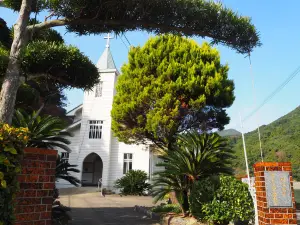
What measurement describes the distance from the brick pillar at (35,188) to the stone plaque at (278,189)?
9.53 feet

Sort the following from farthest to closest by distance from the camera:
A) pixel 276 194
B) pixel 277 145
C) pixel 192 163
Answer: pixel 277 145
pixel 192 163
pixel 276 194

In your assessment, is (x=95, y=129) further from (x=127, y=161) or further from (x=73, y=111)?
(x=73, y=111)

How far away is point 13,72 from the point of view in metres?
4.41

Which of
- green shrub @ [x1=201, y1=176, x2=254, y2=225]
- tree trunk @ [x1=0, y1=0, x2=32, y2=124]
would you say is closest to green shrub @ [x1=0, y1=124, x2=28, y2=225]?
tree trunk @ [x1=0, y1=0, x2=32, y2=124]

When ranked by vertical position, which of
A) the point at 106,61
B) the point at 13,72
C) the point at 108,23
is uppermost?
the point at 106,61

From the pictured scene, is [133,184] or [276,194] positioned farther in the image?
[133,184]

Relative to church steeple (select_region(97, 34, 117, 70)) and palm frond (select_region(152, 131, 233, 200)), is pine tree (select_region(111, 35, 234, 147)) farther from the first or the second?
church steeple (select_region(97, 34, 117, 70))

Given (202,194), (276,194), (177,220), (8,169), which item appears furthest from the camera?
(177,220)

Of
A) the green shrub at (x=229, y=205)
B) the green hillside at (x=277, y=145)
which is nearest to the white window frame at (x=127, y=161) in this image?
the green hillside at (x=277, y=145)

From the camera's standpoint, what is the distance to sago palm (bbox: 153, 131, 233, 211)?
813cm

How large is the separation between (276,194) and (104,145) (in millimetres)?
18590

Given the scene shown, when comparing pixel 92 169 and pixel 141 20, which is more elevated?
pixel 141 20

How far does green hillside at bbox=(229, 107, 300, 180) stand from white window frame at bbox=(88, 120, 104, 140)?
1237 centimetres

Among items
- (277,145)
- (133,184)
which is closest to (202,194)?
(133,184)
